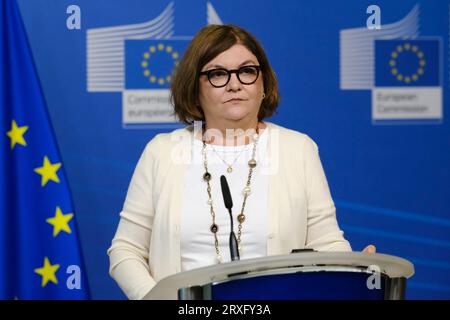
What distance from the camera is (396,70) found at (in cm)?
416

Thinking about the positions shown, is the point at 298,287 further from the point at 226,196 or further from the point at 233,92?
the point at 233,92

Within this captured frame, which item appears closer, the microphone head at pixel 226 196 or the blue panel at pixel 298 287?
the blue panel at pixel 298 287

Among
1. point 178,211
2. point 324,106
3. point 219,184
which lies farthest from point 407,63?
point 178,211

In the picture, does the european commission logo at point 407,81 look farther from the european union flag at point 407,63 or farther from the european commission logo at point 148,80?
the european commission logo at point 148,80

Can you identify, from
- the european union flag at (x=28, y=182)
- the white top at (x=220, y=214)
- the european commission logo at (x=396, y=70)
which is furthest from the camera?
the european commission logo at (x=396, y=70)

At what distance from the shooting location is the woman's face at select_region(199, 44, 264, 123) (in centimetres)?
269

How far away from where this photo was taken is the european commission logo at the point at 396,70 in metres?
4.12

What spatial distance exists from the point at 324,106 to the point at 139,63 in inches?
39.0

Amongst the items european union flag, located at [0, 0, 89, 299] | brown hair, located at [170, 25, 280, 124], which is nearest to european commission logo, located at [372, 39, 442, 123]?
brown hair, located at [170, 25, 280, 124]

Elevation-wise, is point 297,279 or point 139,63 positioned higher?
point 139,63

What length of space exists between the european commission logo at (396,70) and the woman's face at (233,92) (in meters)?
1.49

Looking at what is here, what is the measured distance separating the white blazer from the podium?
84 centimetres

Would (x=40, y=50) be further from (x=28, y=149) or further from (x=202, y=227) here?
(x=202, y=227)

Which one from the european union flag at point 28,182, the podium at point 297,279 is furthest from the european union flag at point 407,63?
the podium at point 297,279
